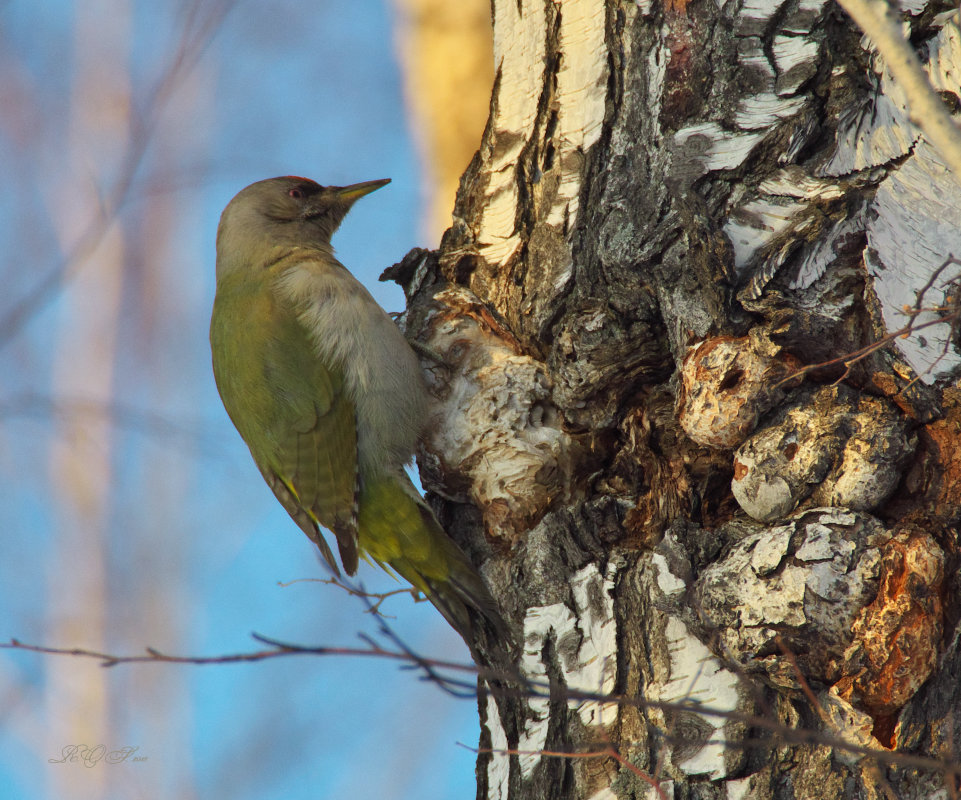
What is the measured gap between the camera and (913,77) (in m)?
1.17

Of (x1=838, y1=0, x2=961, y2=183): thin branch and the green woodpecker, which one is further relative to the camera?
the green woodpecker

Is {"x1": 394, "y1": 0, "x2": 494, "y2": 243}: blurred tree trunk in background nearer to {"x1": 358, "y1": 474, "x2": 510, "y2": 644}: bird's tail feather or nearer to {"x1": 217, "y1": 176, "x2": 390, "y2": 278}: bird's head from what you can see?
{"x1": 217, "y1": 176, "x2": 390, "y2": 278}: bird's head

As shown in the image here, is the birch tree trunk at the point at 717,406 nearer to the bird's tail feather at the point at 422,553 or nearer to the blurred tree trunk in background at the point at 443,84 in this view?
the bird's tail feather at the point at 422,553

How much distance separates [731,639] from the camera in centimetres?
210

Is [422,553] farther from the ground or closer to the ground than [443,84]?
closer to the ground

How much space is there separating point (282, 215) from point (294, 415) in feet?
3.70

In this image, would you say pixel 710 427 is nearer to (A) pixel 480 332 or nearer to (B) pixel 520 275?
(B) pixel 520 275

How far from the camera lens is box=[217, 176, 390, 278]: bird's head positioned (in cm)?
410

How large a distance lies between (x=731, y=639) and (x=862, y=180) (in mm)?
1069

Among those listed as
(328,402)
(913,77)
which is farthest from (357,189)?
(913,77)

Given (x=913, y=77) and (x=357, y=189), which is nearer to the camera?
(x=913, y=77)

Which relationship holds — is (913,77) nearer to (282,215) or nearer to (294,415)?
(294,415)

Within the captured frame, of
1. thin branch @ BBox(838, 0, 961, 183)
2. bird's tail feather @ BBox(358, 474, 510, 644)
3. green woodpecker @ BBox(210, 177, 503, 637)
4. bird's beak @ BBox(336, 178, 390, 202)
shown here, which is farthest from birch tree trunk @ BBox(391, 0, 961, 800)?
bird's beak @ BBox(336, 178, 390, 202)

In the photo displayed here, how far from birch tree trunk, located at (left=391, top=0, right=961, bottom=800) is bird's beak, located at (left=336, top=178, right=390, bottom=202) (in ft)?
4.53
